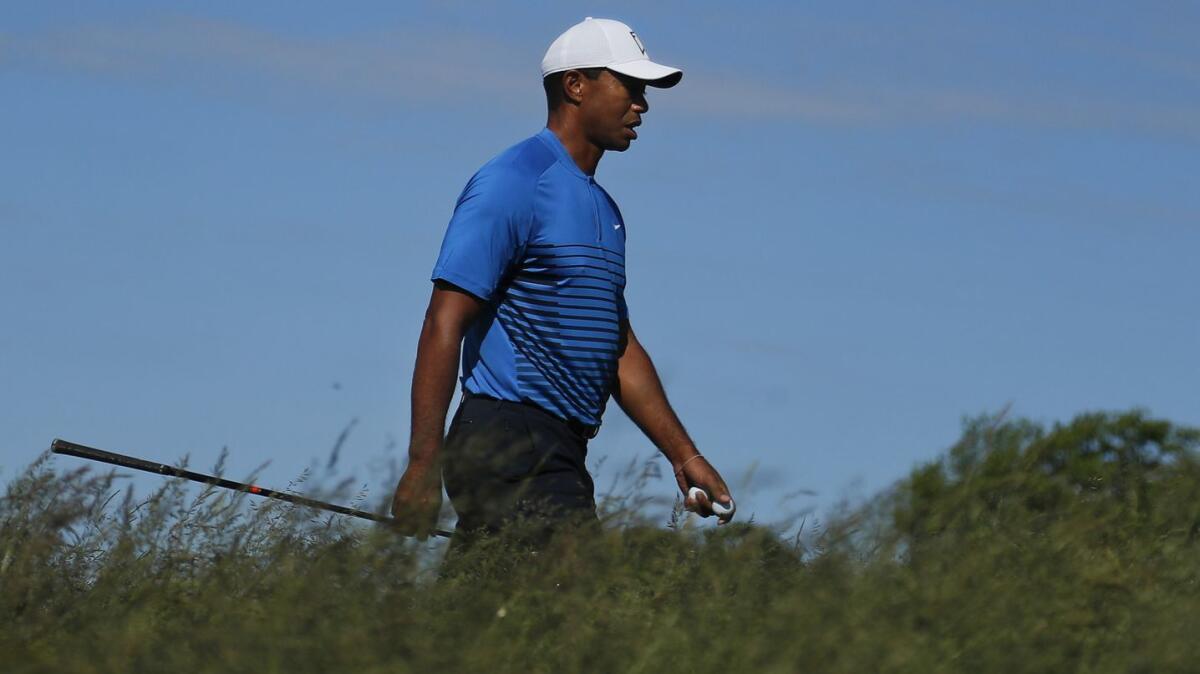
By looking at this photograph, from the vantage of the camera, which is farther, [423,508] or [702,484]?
[702,484]

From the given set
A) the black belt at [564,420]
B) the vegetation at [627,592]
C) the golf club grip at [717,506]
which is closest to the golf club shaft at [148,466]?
the vegetation at [627,592]

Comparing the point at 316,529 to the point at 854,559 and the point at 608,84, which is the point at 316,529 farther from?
the point at 608,84

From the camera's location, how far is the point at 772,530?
17.5 ft

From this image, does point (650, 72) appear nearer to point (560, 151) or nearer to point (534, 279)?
point (560, 151)

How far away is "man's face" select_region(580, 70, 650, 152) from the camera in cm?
618

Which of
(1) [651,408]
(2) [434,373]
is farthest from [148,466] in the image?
(1) [651,408]

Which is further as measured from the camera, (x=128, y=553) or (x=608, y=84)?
(x=608, y=84)

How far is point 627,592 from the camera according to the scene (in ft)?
15.7

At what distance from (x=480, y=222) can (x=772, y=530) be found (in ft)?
4.33

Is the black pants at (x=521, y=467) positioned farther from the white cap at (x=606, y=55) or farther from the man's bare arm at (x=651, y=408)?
the white cap at (x=606, y=55)

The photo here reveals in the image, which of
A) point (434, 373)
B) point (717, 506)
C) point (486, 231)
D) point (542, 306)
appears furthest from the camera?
point (717, 506)

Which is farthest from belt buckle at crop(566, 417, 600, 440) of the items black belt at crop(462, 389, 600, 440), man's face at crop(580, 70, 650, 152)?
man's face at crop(580, 70, 650, 152)

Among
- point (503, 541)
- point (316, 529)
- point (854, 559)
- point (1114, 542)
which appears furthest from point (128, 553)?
point (1114, 542)

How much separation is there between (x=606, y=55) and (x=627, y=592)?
2108 mm
